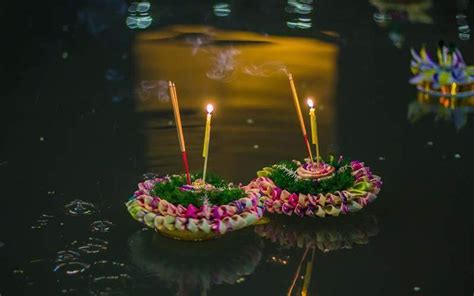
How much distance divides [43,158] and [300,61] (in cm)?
197

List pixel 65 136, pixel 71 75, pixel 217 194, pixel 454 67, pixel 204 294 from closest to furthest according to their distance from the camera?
pixel 204 294
pixel 217 194
pixel 65 136
pixel 454 67
pixel 71 75

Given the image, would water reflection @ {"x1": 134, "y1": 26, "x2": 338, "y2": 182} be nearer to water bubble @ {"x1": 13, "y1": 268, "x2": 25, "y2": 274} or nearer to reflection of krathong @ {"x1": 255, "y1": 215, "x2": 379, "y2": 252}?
reflection of krathong @ {"x1": 255, "y1": 215, "x2": 379, "y2": 252}

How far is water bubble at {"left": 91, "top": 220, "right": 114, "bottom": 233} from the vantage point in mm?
3480

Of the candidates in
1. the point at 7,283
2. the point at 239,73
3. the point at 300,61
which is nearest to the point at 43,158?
the point at 7,283

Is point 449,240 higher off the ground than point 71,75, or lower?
higher

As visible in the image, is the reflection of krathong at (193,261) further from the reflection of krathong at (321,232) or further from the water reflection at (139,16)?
the water reflection at (139,16)

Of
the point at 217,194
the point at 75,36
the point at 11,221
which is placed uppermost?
the point at 217,194

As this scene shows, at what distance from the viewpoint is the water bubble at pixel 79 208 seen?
3619 millimetres

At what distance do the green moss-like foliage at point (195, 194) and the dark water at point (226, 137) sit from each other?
0.54 feet

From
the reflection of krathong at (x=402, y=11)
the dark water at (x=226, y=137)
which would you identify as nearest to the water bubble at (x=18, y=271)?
the dark water at (x=226, y=137)

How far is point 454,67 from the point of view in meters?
5.11

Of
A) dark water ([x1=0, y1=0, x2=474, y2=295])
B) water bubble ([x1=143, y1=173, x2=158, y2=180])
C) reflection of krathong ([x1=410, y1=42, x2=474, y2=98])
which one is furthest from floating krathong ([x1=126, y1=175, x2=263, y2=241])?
reflection of krathong ([x1=410, y1=42, x2=474, y2=98])

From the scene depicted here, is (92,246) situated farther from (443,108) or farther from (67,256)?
(443,108)

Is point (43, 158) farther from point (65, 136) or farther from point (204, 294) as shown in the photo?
point (204, 294)
